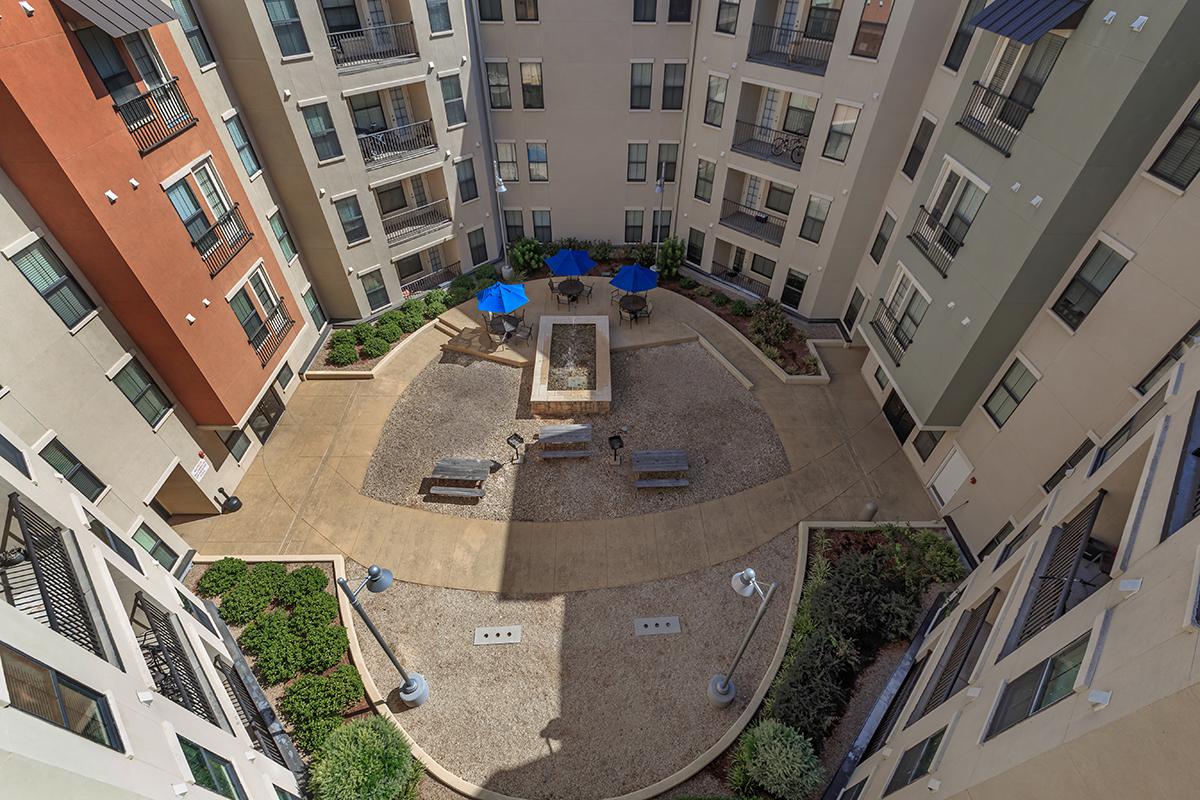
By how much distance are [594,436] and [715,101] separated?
15.8m

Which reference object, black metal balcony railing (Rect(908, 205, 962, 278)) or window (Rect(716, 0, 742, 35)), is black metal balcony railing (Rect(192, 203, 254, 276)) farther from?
black metal balcony railing (Rect(908, 205, 962, 278))

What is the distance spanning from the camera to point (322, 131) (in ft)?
70.3

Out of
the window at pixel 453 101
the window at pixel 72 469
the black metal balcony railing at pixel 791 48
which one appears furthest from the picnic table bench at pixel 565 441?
the black metal balcony railing at pixel 791 48

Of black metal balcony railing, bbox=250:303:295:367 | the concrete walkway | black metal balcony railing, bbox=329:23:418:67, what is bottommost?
the concrete walkway

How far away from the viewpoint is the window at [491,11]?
23.9 m

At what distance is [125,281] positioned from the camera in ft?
47.5

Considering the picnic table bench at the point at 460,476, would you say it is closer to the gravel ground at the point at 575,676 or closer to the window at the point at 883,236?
the gravel ground at the point at 575,676

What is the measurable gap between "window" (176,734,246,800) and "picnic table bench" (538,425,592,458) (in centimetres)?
1280

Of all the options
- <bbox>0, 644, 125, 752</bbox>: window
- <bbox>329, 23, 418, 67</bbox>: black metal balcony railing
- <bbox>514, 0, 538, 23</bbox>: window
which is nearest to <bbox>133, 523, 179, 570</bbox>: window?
<bbox>0, 644, 125, 752</bbox>: window

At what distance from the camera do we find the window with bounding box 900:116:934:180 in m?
20.0

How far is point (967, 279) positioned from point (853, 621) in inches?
402

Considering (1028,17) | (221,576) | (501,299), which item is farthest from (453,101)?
(221,576)

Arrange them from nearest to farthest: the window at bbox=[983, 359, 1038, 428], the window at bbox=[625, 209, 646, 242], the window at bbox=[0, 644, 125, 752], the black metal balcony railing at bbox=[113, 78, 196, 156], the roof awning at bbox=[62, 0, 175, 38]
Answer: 1. the window at bbox=[0, 644, 125, 752]
2. the roof awning at bbox=[62, 0, 175, 38]
3. the black metal balcony railing at bbox=[113, 78, 196, 156]
4. the window at bbox=[983, 359, 1038, 428]
5. the window at bbox=[625, 209, 646, 242]

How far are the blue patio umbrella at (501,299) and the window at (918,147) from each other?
52.7 ft
